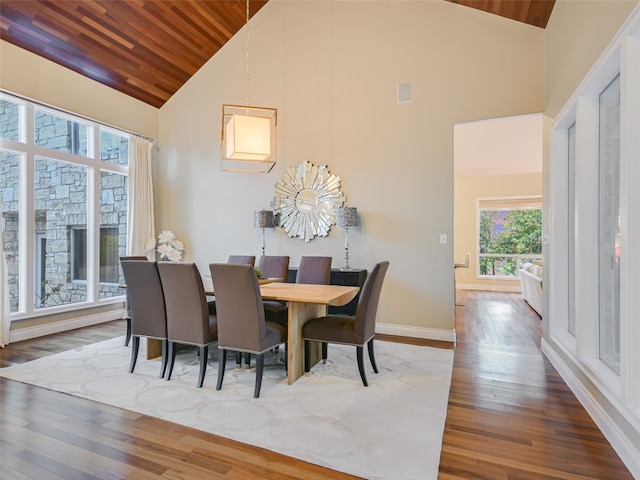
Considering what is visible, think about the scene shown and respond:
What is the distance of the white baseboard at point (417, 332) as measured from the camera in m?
4.33

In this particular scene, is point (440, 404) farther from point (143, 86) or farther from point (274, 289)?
point (143, 86)

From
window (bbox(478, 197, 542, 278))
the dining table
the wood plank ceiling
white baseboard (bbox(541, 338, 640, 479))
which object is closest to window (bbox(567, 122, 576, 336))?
white baseboard (bbox(541, 338, 640, 479))

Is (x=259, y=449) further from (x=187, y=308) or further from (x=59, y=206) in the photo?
(x=59, y=206)

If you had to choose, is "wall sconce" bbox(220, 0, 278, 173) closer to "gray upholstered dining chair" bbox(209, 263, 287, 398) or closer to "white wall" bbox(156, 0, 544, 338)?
"gray upholstered dining chair" bbox(209, 263, 287, 398)

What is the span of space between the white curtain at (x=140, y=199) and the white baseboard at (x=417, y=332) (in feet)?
12.8

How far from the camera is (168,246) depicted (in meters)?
5.92

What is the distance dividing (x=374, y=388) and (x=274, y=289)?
3.84 ft

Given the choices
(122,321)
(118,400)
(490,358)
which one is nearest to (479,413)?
(490,358)

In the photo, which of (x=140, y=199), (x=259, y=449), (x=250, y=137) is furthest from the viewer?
(x=140, y=199)

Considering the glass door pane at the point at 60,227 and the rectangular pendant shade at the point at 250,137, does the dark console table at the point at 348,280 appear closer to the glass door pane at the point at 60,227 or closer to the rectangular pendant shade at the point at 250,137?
the rectangular pendant shade at the point at 250,137

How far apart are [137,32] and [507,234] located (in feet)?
27.8

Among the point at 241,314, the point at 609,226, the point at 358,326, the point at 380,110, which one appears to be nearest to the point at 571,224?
the point at 609,226

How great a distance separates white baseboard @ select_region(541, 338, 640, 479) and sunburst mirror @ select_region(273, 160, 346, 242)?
3028 millimetres

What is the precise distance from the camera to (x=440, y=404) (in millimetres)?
2594
